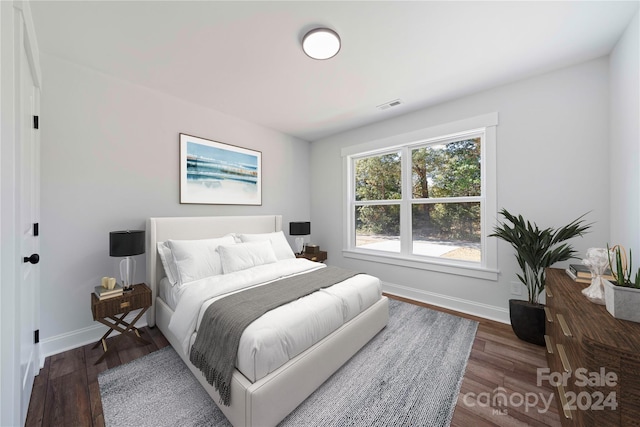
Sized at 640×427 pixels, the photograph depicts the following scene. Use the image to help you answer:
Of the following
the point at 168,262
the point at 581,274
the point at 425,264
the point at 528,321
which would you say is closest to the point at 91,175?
the point at 168,262

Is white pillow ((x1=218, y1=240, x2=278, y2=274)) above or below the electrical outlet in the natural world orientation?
above

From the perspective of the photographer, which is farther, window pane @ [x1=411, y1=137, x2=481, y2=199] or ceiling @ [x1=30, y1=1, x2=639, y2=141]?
window pane @ [x1=411, y1=137, x2=481, y2=199]

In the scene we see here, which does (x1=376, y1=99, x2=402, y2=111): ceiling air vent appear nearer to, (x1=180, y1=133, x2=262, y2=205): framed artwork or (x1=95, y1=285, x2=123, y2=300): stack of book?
(x1=180, y1=133, x2=262, y2=205): framed artwork

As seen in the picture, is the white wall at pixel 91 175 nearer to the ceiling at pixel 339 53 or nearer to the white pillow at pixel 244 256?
the ceiling at pixel 339 53

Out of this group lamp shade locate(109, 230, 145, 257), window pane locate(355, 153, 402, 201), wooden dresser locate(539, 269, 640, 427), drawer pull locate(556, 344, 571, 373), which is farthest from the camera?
window pane locate(355, 153, 402, 201)

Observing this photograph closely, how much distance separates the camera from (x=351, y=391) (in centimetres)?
165

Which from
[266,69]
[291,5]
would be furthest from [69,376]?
[291,5]

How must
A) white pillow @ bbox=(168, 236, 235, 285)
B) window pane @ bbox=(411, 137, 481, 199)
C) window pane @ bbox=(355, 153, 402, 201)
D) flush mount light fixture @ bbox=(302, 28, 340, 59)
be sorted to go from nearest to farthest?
flush mount light fixture @ bbox=(302, 28, 340, 59) → white pillow @ bbox=(168, 236, 235, 285) → window pane @ bbox=(411, 137, 481, 199) → window pane @ bbox=(355, 153, 402, 201)

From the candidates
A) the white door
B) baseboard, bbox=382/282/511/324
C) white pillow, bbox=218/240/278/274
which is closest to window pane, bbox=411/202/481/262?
baseboard, bbox=382/282/511/324

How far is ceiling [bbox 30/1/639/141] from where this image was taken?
1632 millimetres

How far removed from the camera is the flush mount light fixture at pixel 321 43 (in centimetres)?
180

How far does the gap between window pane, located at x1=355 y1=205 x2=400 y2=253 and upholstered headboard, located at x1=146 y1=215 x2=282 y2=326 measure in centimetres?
160

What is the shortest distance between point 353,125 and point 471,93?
1620mm

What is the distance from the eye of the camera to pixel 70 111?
221 centimetres
